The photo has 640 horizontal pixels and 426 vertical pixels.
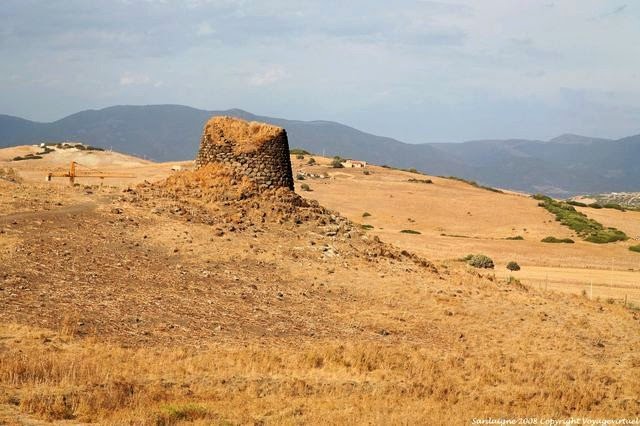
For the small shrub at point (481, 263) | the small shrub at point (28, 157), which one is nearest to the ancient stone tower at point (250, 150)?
the small shrub at point (481, 263)

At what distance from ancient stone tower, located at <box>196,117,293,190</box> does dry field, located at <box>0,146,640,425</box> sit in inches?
34.7

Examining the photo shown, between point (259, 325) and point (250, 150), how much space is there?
8542mm

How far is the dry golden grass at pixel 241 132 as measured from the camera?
72.0 feet

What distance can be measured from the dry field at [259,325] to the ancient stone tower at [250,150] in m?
0.88

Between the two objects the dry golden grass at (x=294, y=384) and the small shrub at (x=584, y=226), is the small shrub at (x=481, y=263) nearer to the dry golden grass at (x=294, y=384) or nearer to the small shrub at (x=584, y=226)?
the small shrub at (x=584, y=226)

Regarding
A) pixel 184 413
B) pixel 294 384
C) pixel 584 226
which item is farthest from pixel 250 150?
pixel 584 226

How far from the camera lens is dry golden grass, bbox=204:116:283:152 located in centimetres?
2195

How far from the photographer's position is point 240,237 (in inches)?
771

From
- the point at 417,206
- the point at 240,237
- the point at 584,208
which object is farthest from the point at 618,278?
the point at 584,208

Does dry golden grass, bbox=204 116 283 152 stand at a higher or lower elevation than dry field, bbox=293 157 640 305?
higher

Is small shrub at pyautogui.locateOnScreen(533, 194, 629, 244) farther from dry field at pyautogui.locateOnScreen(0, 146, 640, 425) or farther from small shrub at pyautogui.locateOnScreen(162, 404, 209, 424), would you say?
small shrub at pyautogui.locateOnScreen(162, 404, 209, 424)

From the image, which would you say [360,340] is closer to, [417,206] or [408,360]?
[408,360]

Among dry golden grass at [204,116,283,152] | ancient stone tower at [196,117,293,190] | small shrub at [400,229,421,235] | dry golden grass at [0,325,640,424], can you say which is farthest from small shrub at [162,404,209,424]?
small shrub at [400,229,421,235]

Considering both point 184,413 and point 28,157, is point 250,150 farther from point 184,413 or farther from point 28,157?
point 28,157
